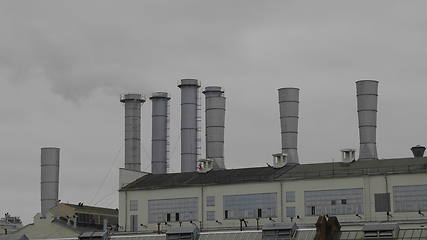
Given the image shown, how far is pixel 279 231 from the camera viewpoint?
8844 cm

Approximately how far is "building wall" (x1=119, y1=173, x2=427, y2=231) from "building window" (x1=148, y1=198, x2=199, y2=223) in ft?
1.90

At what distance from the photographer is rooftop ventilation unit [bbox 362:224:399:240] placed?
83.4 m

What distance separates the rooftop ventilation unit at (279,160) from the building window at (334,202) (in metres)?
8.88

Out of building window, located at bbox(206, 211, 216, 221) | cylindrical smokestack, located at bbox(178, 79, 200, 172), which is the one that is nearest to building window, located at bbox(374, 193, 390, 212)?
building window, located at bbox(206, 211, 216, 221)

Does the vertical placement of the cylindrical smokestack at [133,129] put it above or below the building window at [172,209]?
above

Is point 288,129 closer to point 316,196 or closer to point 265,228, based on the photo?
point 316,196

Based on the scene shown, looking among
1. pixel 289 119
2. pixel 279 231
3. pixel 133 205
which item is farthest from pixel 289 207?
pixel 279 231

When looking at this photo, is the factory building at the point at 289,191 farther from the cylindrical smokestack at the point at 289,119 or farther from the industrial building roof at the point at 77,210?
the industrial building roof at the point at 77,210

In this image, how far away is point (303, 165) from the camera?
130875mm

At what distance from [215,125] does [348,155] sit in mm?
30811

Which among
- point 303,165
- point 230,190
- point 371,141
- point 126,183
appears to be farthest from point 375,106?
point 126,183

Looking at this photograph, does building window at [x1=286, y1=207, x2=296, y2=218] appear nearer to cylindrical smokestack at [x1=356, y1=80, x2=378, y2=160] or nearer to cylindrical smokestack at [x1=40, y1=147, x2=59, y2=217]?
cylindrical smokestack at [x1=356, y1=80, x2=378, y2=160]

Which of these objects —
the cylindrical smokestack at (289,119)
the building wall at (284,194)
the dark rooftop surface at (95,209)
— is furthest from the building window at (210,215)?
the dark rooftop surface at (95,209)

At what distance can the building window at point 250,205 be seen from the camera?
12712 cm
